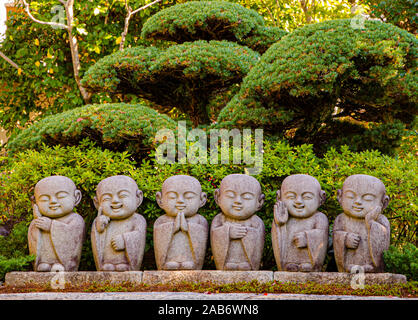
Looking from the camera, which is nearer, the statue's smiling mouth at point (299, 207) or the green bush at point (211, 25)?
the statue's smiling mouth at point (299, 207)

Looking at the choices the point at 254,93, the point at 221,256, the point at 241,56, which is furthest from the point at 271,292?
the point at 241,56

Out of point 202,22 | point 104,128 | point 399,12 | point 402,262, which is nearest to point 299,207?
point 402,262

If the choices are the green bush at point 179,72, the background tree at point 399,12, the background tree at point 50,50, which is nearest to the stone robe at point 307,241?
the green bush at point 179,72

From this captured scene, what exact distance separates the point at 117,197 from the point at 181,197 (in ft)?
2.02

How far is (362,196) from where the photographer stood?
15.2ft

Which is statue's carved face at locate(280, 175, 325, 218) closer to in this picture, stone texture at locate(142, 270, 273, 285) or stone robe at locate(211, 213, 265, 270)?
stone robe at locate(211, 213, 265, 270)

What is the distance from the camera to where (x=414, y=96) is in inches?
228

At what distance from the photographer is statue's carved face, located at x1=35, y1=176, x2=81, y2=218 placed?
16.1 ft

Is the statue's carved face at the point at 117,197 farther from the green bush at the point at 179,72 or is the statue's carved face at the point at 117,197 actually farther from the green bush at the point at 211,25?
the green bush at the point at 211,25

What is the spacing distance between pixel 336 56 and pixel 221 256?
2535mm

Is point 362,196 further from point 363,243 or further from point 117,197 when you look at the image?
point 117,197

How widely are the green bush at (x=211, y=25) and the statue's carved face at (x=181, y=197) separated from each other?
3.03 meters

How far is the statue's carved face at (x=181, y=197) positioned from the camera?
4.88 meters

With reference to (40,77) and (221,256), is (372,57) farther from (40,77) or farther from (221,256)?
(40,77)
